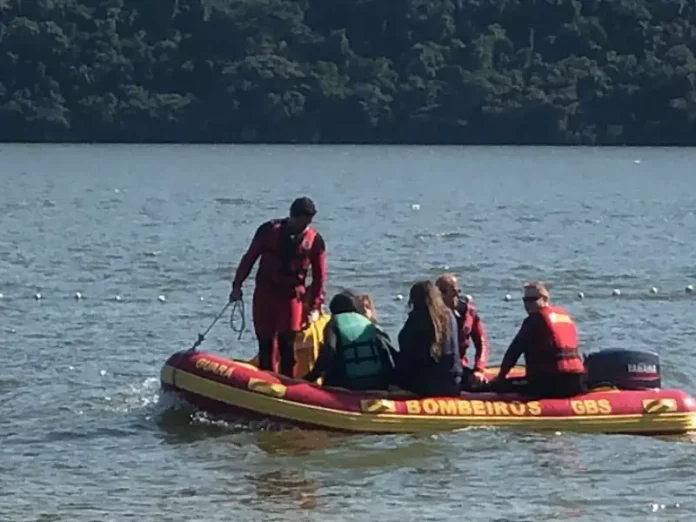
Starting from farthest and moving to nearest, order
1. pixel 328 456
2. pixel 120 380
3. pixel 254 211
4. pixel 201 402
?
1. pixel 254 211
2. pixel 120 380
3. pixel 201 402
4. pixel 328 456

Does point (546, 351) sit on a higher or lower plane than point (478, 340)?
higher

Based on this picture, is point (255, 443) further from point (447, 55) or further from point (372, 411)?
point (447, 55)

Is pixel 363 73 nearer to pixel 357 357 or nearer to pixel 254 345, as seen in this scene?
Answer: pixel 254 345

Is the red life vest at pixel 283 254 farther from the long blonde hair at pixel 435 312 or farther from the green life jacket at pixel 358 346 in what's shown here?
Result: the long blonde hair at pixel 435 312

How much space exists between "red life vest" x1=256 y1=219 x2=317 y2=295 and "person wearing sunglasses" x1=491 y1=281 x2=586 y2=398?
1507mm

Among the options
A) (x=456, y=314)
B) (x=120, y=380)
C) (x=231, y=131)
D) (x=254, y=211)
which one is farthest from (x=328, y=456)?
(x=231, y=131)

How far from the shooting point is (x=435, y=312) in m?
12.5

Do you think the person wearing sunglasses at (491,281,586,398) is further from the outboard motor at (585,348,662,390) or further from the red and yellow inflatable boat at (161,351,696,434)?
the outboard motor at (585,348,662,390)

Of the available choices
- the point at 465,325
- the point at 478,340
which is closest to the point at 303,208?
the point at 465,325

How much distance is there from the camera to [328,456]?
12297 millimetres

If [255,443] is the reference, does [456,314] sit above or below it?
above

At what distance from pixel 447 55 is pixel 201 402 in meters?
86.3

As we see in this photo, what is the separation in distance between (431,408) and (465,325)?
929mm

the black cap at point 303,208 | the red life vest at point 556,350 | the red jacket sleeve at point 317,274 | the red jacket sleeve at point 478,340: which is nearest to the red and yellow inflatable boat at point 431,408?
the red life vest at point 556,350
